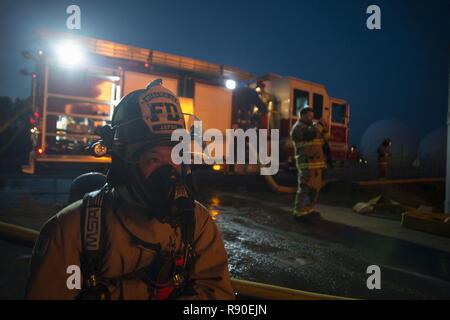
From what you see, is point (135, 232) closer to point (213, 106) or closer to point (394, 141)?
point (213, 106)

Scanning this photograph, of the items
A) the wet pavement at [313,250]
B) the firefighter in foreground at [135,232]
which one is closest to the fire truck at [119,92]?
the wet pavement at [313,250]

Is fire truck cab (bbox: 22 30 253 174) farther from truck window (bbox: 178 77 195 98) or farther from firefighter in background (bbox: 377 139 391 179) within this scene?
firefighter in background (bbox: 377 139 391 179)

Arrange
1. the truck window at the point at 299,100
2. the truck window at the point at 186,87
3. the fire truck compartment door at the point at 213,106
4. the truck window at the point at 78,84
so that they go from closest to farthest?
the truck window at the point at 78,84 → the truck window at the point at 186,87 → the fire truck compartment door at the point at 213,106 → the truck window at the point at 299,100

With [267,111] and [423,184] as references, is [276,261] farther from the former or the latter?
[423,184]

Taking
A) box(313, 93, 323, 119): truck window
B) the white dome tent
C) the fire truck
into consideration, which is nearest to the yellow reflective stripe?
the fire truck

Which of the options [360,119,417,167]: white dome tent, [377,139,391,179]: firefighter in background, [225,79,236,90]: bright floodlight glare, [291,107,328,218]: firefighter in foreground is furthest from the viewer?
[360,119,417,167]: white dome tent

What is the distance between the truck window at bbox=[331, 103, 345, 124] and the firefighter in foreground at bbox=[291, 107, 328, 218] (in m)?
6.15

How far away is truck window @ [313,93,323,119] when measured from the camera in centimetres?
1043

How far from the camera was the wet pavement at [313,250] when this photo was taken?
2.84m

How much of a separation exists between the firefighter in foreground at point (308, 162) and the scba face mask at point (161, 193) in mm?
4334

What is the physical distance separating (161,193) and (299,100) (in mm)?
9444

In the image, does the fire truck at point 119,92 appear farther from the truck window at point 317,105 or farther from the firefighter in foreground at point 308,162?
the firefighter in foreground at point 308,162

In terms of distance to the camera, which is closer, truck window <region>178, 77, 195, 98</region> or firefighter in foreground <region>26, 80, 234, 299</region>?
firefighter in foreground <region>26, 80, 234, 299</region>

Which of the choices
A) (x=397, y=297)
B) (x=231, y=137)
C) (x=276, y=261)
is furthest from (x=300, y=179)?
(x=231, y=137)
